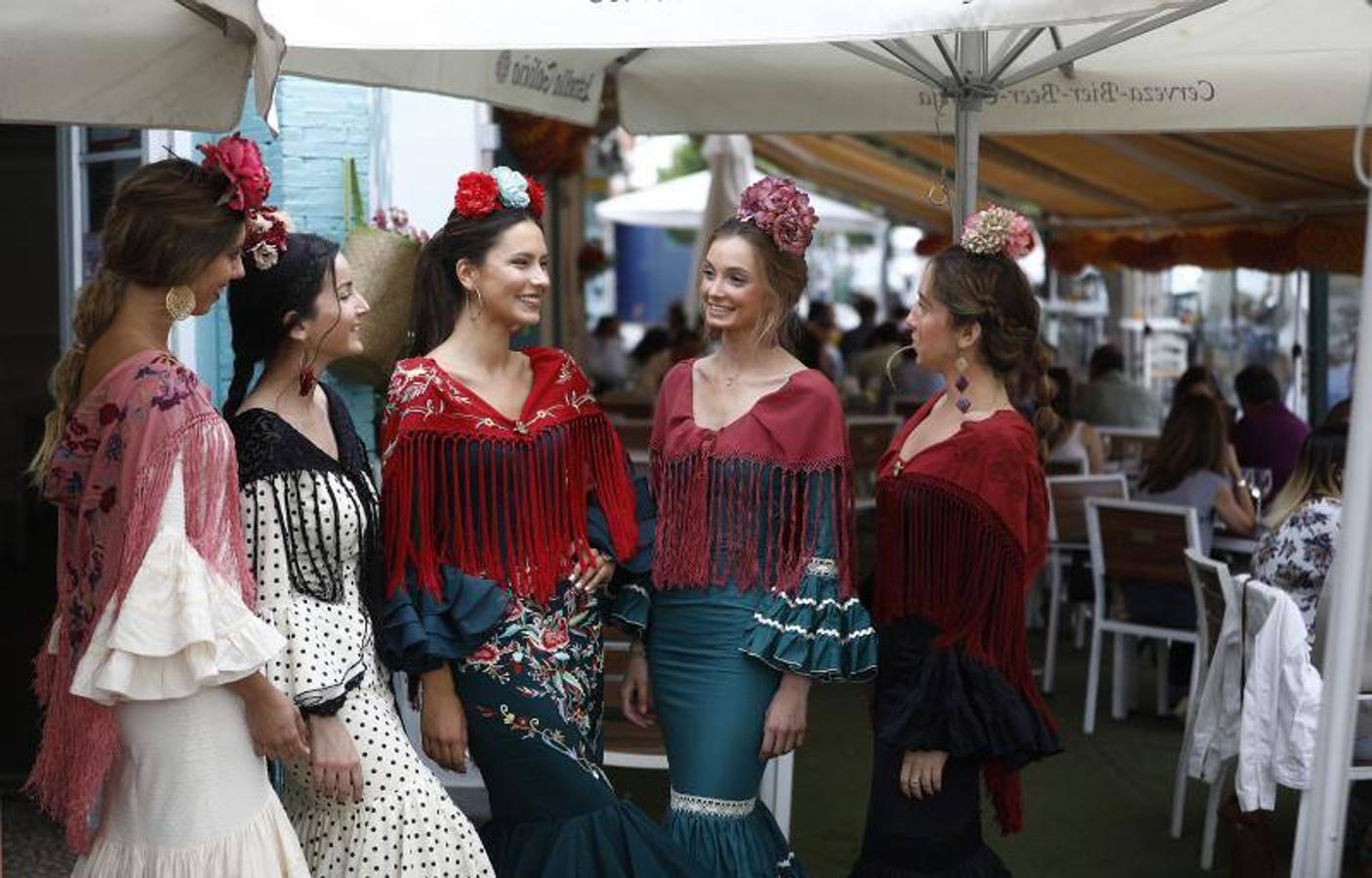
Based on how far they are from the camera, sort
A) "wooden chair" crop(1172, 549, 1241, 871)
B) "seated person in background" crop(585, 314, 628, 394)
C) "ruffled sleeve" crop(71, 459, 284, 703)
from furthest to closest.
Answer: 1. "seated person in background" crop(585, 314, 628, 394)
2. "wooden chair" crop(1172, 549, 1241, 871)
3. "ruffled sleeve" crop(71, 459, 284, 703)

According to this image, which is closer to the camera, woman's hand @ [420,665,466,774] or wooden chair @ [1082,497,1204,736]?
woman's hand @ [420,665,466,774]

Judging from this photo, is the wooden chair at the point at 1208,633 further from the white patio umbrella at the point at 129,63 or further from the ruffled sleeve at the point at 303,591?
the white patio umbrella at the point at 129,63

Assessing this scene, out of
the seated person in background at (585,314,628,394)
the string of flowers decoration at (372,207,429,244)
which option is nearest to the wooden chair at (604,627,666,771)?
the string of flowers decoration at (372,207,429,244)

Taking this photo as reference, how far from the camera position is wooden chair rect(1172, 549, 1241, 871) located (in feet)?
18.8

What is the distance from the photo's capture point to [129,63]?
3.63m

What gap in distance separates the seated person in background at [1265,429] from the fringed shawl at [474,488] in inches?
247

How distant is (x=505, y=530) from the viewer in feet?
12.9

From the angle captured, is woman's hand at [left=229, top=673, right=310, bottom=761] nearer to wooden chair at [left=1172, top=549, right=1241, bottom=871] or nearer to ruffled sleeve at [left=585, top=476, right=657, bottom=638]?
ruffled sleeve at [left=585, top=476, right=657, bottom=638]

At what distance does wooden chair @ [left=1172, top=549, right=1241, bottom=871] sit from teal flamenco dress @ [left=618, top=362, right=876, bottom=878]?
2022mm

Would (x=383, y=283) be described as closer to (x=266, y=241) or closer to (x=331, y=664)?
(x=266, y=241)

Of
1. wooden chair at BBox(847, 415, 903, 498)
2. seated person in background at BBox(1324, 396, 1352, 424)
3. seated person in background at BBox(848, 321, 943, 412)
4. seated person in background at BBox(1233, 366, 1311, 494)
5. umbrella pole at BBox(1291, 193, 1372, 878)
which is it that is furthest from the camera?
seated person in background at BBox(848, 321, 943, 412)

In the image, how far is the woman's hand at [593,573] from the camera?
13.1 feet

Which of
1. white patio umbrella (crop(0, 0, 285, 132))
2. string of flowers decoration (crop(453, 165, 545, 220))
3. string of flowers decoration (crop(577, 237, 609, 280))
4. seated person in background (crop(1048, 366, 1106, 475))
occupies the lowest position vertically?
seated person in background (crop(1048, 366, 1106, 475))

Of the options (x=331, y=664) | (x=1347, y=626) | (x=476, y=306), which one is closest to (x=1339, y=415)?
(x=476, y=306)
